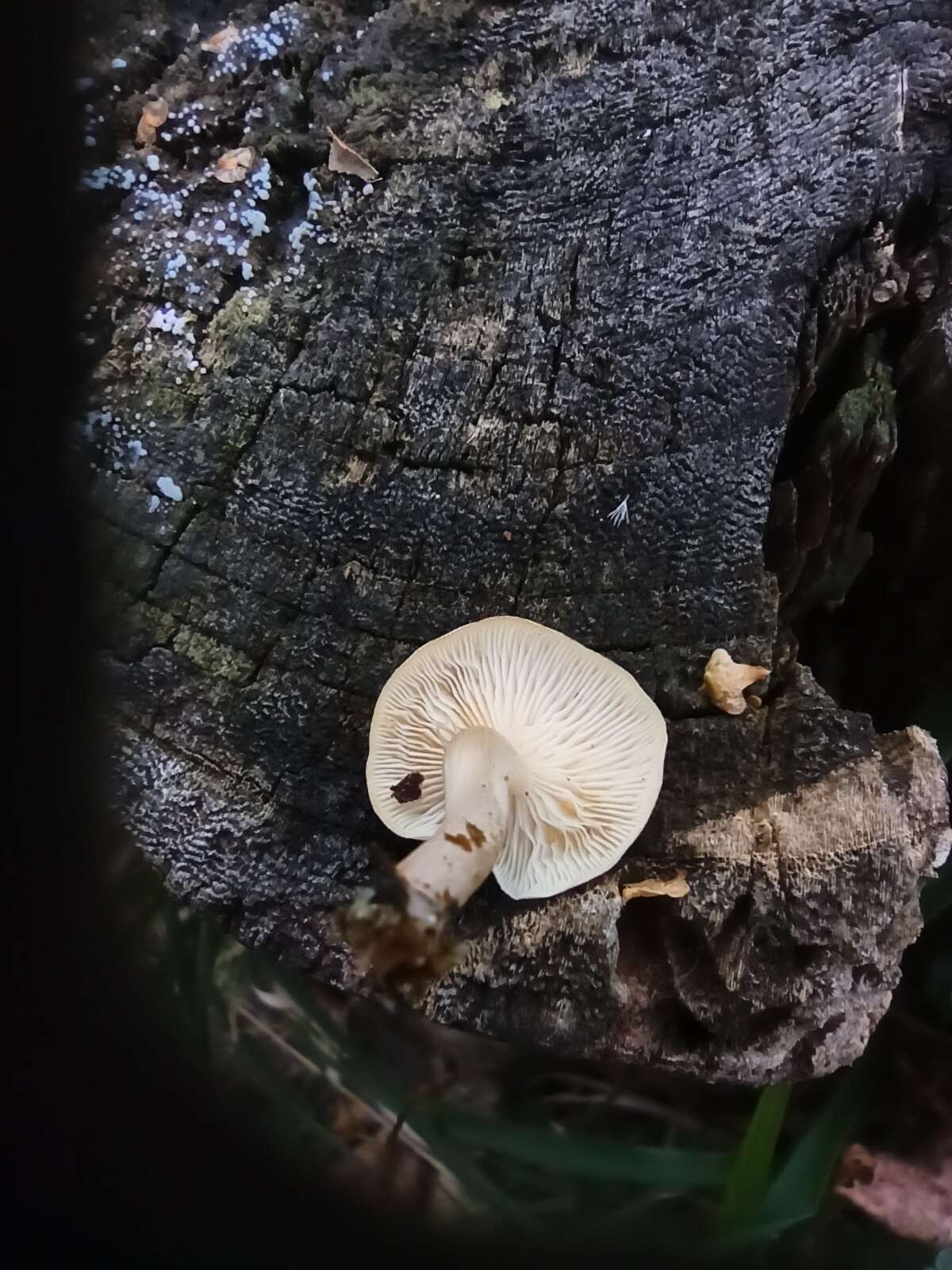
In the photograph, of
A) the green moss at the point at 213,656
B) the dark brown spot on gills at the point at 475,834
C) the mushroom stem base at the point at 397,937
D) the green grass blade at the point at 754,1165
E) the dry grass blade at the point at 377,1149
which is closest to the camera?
the mushroom stem base at the point at 397,937

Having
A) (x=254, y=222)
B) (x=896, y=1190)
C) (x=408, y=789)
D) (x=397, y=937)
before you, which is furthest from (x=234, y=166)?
(x=896, y=1190)

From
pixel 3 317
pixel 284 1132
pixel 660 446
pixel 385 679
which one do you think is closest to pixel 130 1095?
pixel 284 1132

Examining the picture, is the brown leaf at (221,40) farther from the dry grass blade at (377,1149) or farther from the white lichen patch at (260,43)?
the dry grass blade at (377,1149)

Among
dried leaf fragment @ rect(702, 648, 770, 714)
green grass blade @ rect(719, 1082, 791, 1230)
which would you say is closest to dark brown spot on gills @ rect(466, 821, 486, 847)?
dried leaf fragment @ rect(702, 648, 770, 714)

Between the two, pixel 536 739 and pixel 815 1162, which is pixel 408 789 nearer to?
pixel 536 739

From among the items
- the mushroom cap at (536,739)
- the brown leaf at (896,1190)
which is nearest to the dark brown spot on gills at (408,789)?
the mushroom cap at (536,739)

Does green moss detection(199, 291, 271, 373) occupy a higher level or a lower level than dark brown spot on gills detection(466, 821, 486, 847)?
higher

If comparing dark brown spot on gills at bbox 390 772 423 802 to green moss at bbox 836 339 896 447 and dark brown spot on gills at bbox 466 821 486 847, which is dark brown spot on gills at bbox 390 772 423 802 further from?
green moss at bbox 836 339 896 447
